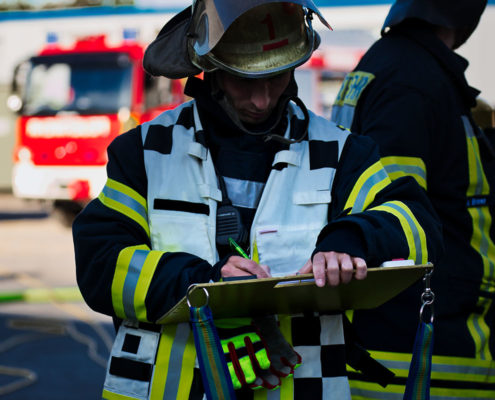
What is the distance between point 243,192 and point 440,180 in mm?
803

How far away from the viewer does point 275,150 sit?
203 centimetres

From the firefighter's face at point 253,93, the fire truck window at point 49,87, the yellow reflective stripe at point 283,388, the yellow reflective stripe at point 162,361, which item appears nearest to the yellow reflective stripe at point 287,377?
the yellow reflective stripe at point 283,388

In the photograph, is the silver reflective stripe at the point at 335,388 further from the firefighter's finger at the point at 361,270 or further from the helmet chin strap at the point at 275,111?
the helmet chin strap at the point at 275,111

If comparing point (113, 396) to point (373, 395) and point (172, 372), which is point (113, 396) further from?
point (373, 395)

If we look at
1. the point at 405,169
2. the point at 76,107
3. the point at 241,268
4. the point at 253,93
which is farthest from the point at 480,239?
the point at 76,107

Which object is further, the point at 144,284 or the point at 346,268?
the point at 144,284

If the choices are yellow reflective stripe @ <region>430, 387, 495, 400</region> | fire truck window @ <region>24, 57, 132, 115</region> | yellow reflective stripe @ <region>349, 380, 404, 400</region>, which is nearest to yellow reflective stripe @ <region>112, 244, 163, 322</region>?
yellow reflective stripe @ <region>349, 380, 404, 400</region>

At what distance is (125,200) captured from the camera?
6.29 ft

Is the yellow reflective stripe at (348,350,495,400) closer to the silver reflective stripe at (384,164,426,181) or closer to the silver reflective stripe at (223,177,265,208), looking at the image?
the silver reflective stripe at (384,164,426,181)

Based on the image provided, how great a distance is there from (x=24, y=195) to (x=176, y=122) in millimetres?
10038

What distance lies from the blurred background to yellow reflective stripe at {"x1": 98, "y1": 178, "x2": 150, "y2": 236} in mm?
3319

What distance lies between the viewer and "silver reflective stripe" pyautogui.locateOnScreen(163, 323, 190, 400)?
6.08ft

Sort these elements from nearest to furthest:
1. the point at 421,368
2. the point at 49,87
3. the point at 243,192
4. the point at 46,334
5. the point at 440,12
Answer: the point at 421,368 → the point at 243,192 → the point at 440,12 → the point at 46,334 → the point at 49,87

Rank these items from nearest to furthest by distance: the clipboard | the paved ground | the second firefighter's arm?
the clipboard
the second firefighter's arm
the paved ground
